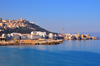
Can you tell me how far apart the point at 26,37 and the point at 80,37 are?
1840 inches

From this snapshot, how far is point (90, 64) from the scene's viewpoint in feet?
60.8

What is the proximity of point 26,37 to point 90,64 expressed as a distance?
51.3m

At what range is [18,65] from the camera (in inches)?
696

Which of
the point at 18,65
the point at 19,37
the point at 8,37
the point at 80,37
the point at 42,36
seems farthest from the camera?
the point at 80,37

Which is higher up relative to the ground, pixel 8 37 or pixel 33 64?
pixel 8 37

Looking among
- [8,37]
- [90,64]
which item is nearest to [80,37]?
[8,37]

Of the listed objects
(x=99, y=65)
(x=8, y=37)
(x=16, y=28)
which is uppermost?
(x=16, y=28)

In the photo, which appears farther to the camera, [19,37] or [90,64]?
[19,37]

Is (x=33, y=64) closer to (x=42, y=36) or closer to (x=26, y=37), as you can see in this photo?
(x=26, y=37)

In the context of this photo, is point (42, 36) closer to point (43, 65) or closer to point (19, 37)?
point (19, 37)

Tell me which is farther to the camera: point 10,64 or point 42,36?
point 42,36

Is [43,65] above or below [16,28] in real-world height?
below

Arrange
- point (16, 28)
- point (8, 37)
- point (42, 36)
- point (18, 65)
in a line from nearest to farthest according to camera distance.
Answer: point (18, 65)
point (8, 37)
point (42, 36)
point (16, 28)

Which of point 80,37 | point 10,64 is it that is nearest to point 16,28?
point 80,37
